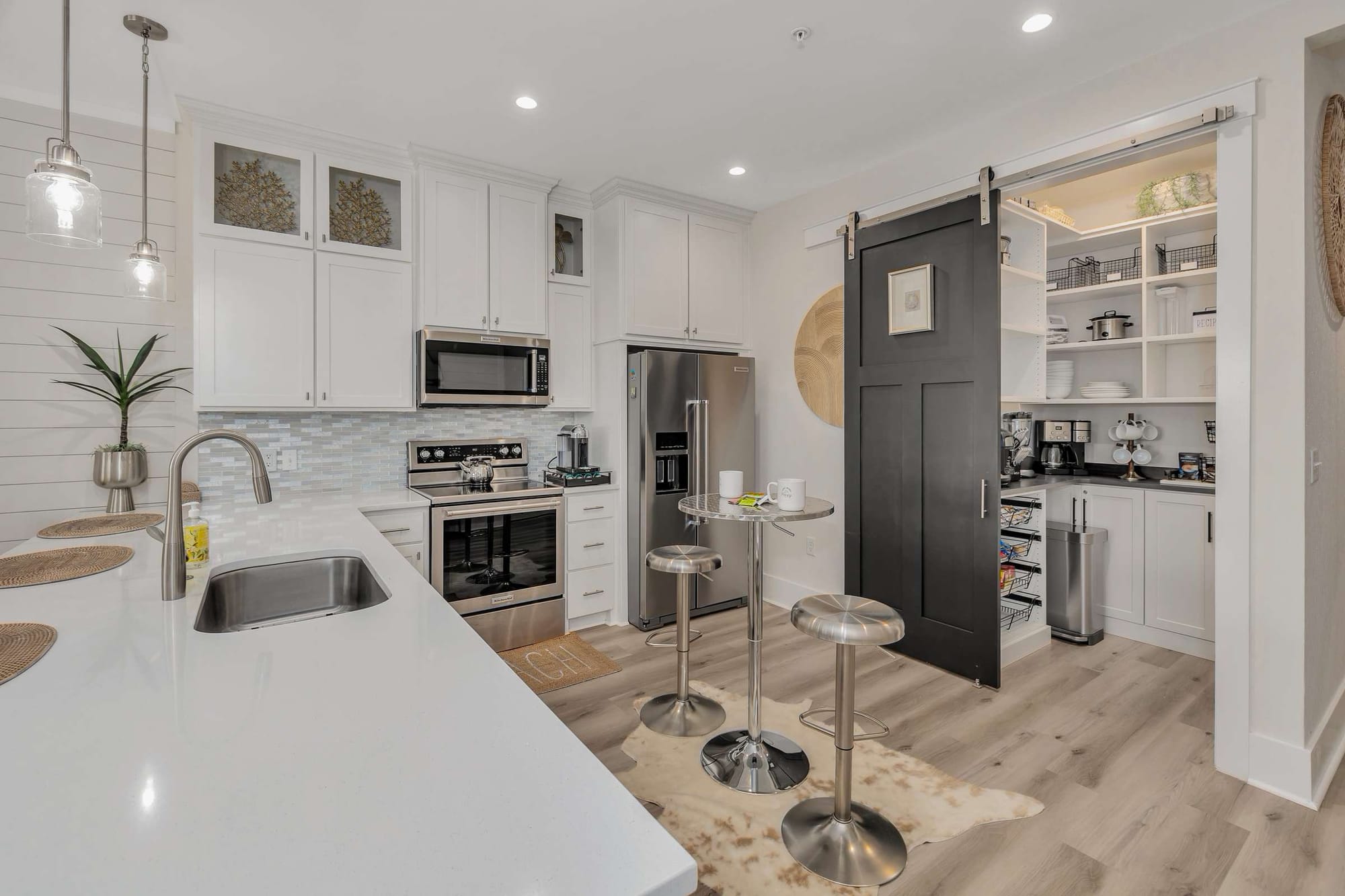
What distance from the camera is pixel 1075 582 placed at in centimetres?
349

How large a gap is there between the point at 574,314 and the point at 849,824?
10.1 ft

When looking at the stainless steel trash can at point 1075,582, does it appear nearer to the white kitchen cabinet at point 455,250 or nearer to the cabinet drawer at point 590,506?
the cabinet drawer at point 590,506

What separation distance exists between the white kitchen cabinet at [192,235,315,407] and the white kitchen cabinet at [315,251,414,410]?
0.06m

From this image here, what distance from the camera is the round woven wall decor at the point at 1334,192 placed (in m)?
2.17

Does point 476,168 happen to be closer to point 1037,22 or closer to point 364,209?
point 364,209

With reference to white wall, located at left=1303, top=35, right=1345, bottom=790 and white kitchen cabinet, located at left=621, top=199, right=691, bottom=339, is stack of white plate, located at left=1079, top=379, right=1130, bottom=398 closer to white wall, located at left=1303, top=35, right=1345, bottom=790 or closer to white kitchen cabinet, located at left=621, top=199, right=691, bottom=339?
white wall, located at left=1303, top=35, right=1345, bottom=790

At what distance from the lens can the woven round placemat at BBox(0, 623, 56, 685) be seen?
1.02 m

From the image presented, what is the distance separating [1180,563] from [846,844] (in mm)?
2740

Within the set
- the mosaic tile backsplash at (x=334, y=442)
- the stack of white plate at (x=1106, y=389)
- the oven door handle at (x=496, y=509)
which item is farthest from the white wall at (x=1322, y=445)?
the mosaic tile backsplash at (x=334, y=442)

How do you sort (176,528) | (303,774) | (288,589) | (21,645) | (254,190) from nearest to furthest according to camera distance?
(303,774) < (21,645) < (176,528) < (288,589) < (254,190)

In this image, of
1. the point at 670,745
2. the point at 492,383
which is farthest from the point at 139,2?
the point at 670,745

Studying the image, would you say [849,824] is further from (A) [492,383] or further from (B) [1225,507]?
(A) [492,383]

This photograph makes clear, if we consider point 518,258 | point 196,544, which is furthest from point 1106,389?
point 196,544

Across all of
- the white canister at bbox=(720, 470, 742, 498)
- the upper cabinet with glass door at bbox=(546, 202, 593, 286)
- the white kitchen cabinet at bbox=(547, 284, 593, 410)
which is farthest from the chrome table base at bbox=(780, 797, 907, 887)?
the upper cabinet with glass door at bbox=(546, 202, 593, 286)
